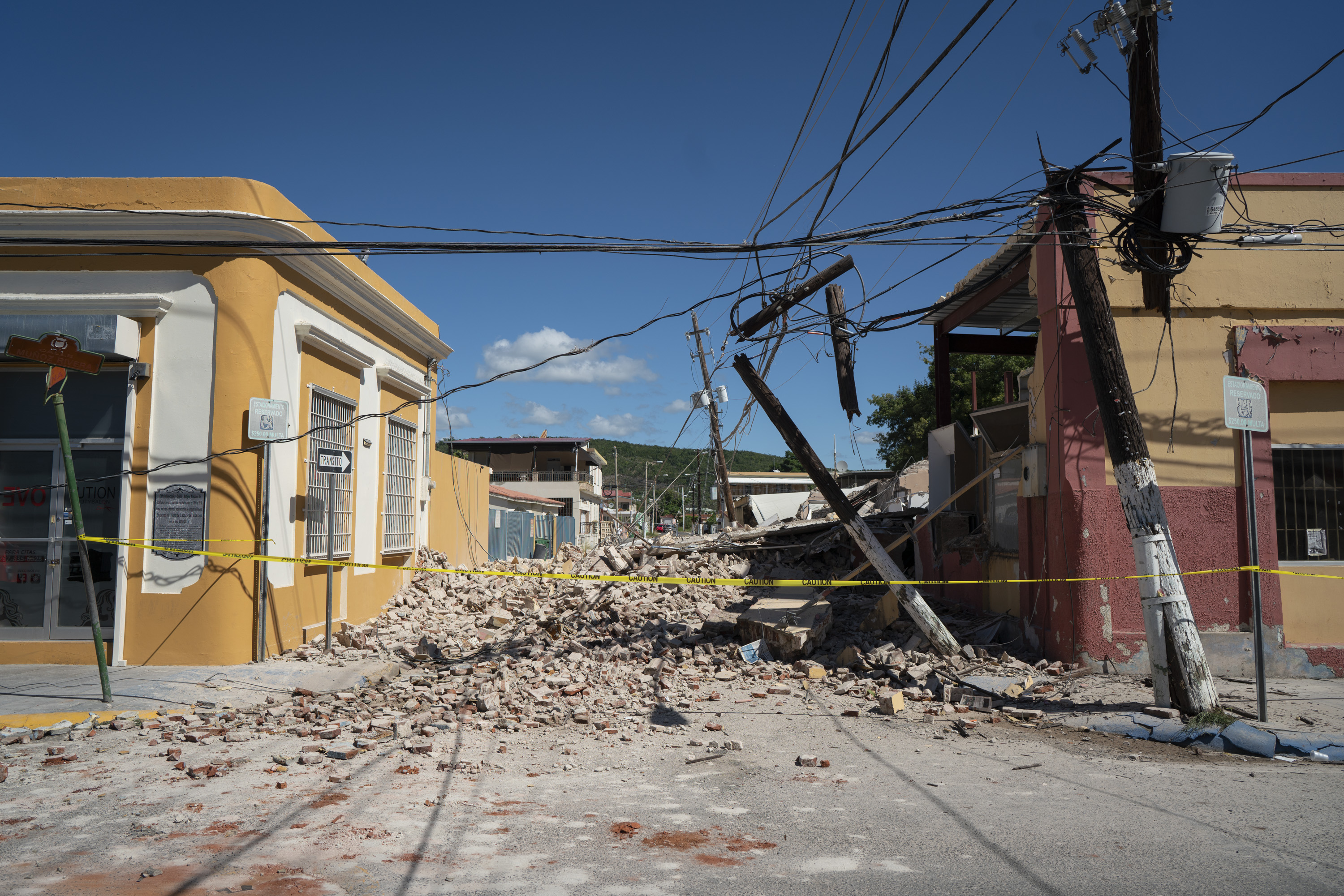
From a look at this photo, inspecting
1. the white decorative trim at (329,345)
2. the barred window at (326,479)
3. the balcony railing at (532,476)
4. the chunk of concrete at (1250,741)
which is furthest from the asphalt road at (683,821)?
the balcony railing at (532,476)

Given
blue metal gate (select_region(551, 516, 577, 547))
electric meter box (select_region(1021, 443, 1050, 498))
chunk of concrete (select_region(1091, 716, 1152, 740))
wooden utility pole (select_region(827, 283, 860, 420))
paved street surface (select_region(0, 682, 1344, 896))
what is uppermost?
wooden utility pole (select_region(827, 283, 860, 420))

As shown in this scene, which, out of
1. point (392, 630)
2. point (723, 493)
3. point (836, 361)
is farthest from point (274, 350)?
point (723, 493)

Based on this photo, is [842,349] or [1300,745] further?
[842,349]

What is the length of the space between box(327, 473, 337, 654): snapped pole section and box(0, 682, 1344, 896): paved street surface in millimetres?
3389

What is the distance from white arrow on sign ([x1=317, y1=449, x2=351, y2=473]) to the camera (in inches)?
398

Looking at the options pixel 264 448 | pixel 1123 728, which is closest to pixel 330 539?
pixel 264 448

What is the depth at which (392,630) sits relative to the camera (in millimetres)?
12039

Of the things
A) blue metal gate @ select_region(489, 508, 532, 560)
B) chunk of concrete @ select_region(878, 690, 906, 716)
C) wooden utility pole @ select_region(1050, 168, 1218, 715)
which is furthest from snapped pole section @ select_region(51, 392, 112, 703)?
blue metal gate @ select_region(489, 508, 532, 560)

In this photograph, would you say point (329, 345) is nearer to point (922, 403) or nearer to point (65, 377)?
point (65, 377)

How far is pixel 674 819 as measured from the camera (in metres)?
5.04

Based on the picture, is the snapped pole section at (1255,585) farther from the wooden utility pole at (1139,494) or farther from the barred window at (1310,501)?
the barred window at (1310,501)

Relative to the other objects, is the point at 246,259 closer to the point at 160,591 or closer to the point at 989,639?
the point at 160,591

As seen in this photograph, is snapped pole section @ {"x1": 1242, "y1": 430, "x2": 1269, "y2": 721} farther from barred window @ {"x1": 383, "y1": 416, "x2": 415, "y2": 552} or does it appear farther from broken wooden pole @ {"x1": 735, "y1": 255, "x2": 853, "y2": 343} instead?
barred window @ {"x1": 383, "y1": 416, "x2": 415, "y2": 552}

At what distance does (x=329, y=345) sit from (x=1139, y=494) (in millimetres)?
9963
